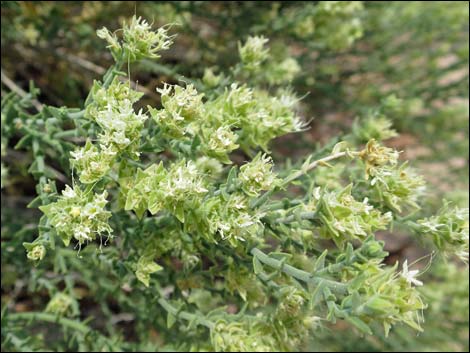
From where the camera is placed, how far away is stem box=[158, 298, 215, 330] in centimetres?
141

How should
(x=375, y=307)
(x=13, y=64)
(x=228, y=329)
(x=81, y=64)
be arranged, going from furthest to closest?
(x=13, y=64) → (x=81, y=64) → (x=228, y=329) → (x=375, y=307)

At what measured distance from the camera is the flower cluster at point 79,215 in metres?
1.13

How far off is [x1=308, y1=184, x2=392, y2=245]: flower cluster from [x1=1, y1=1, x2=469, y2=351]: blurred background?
32.4 inches

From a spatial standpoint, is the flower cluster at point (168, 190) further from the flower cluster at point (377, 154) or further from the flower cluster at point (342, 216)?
the flower cluster at point (377, 154)

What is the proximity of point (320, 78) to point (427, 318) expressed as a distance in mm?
1216

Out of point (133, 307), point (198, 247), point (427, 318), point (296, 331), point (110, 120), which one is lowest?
point (427, 318)

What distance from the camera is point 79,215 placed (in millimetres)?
1129

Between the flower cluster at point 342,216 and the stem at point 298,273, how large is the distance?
0.09m

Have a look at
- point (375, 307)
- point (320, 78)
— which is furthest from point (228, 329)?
point (320, 78)

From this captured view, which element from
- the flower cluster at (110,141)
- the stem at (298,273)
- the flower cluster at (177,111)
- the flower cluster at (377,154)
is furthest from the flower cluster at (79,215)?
the flower cluster at (377,154)

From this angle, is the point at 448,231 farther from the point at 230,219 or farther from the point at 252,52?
the point at 252,52

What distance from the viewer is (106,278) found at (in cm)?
199

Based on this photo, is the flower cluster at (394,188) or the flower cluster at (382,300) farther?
the flower cluster at (394,188)

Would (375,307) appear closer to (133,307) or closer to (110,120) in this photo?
(110,120)
